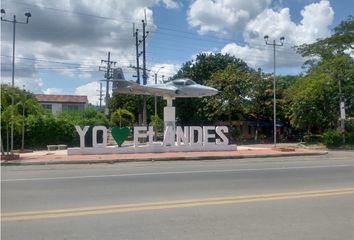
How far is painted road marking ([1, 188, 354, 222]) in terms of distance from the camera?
7449 mm

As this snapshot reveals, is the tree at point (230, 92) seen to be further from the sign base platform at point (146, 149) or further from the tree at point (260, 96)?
the sign base platform at point (146, 149)

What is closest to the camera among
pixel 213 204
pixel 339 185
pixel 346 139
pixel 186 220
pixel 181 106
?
pixel 186 220

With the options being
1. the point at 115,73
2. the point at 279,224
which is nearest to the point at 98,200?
the point at 279,224

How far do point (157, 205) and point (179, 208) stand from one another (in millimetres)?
500

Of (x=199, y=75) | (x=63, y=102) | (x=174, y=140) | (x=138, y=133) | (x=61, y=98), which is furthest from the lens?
(x=61, y=98)

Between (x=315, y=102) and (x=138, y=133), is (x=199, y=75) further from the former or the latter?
(x=138, y=133)

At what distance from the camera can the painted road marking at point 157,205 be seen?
7.45 m

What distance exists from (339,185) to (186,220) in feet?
18.5

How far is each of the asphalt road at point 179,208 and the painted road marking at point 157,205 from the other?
0.05 ft

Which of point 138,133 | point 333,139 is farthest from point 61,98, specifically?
point 138,133

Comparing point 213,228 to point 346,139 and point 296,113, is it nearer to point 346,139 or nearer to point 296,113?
point 346,139

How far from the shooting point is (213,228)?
6.61 metres

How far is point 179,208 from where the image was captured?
809cm

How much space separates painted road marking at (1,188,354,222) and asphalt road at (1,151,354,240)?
0.05 ft
